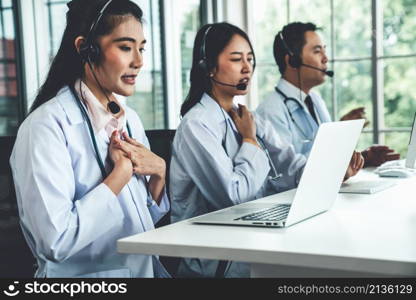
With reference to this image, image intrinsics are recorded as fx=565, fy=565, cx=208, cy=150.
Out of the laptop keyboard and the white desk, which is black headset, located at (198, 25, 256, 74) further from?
the white desk

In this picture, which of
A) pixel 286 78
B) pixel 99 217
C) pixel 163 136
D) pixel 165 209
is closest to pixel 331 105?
pixel 286 78

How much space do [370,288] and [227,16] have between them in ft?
12.9

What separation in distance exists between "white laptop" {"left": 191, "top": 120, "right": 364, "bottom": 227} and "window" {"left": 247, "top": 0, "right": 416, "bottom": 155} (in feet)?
10.0

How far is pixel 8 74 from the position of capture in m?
2.55

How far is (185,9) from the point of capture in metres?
4.39

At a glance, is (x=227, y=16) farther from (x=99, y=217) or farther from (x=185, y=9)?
(x=99, y=217)

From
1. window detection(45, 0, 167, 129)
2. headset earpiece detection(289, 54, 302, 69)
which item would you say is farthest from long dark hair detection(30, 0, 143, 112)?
window detection(45, 0, 167, 129)

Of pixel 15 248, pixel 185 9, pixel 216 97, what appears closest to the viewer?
pixel 15 248

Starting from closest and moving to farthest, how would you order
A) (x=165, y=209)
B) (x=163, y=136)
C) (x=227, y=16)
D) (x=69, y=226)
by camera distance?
(x=69, y=226), (x=165, y=209), (x=163, y=136), (x=227, y=16)

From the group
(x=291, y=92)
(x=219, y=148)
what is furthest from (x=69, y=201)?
(x=291, y=92)

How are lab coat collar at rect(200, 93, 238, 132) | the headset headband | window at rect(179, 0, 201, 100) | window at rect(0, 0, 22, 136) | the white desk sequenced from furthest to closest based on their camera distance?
window at rect(179, 0, 201, 100)
window at rect(0, 0, 22, 136)
lab coat collar at rect(200, 93, 238, 132)
the headset headband
the white desk

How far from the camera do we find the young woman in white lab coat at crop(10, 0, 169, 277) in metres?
1.37

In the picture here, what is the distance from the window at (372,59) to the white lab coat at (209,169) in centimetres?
263

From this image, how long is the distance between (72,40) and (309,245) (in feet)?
2.89
